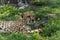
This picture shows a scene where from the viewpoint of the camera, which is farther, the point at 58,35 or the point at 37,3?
the point at 37,3

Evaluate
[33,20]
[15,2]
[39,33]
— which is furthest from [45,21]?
[15,2]

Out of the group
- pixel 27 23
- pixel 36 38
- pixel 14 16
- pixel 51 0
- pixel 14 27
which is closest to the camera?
pixel 36 38

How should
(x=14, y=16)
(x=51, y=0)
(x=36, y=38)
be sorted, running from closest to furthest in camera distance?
(x=36, y=38)
(x=14, y=16)
(x=51, y=0)

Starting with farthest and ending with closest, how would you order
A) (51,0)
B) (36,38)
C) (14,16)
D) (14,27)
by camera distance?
1. (51,0)
2. (14,16)
3. (14,27)
4. (36,38)

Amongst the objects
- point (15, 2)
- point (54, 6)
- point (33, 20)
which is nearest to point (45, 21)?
point (33, 20)

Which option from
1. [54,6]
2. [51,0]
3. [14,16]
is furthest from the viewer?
[51,0]

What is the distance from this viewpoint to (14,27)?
7.26 meters

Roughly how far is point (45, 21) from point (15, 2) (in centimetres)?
418

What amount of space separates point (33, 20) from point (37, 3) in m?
3.66

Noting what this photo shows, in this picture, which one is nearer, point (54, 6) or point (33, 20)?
point (33, 20)

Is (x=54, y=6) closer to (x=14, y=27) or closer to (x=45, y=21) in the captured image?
(x=45, y=21)

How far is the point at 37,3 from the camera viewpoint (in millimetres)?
12258

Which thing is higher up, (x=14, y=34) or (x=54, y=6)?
(x=14, y=34)

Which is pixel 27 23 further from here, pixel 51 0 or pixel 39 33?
pixel 51 0
